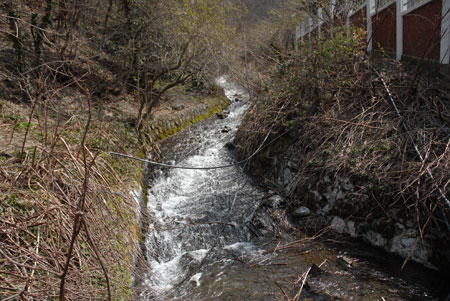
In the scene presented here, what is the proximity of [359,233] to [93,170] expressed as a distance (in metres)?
3.96

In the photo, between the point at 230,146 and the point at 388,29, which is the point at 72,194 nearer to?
the point at 230,146

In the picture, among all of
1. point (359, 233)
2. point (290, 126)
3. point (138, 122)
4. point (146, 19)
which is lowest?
point (359, 233)

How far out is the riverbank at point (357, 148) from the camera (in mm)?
4043

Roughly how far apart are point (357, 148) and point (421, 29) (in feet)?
12.3

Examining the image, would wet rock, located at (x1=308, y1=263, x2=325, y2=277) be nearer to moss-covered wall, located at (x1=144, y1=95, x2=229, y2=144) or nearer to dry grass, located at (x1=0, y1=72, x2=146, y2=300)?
dry grass, located at (x1=0, y1=72, x2=146, y2=300)

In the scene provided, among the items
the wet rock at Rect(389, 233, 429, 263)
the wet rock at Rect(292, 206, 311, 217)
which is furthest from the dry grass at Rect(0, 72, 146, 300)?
the wet rock at Rect(389, 233, 429, 263)

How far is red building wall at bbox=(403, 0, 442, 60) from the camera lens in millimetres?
6156

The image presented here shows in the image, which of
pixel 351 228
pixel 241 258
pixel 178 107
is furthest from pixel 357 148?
pixel 178 107

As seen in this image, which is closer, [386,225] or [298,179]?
[386,225]

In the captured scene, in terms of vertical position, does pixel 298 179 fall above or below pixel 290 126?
below

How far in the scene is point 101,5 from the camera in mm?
9312

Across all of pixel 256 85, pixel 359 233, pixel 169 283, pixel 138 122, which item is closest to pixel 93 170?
pixel 169 283

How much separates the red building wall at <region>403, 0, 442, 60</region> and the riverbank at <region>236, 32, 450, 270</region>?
0.72m

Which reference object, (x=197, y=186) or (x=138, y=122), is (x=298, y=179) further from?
(x=138, y=122)
